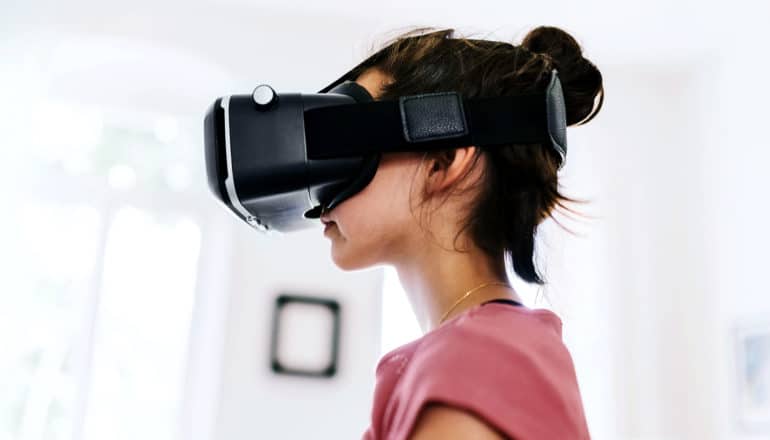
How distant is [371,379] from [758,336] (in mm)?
1554

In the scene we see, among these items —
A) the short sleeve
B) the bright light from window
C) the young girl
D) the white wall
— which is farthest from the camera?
the bright light from window

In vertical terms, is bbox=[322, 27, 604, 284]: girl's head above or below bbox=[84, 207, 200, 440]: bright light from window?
above

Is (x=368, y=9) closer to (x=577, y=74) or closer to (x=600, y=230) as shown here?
(x=600, y=230)

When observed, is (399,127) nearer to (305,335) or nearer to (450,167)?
(450,167)

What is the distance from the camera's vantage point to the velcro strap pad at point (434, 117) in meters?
0.76

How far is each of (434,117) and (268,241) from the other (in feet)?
8.37

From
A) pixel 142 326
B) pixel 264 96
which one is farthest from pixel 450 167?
pixel 142 326

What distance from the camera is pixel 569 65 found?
0.87 m

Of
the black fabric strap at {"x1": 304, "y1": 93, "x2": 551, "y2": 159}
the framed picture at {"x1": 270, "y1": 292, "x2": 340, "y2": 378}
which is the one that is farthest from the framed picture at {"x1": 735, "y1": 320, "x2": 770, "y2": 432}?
the black fabric strap at {"x1": 304, "y1": 93, "x2": 551, "y2": 159}

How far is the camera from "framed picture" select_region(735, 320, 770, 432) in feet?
10.2

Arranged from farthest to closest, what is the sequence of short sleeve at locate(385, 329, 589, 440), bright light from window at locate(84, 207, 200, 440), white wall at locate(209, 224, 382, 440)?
bright light from window at locate(84, 207, 200, 440) < white wall at locate(209, 224, 382, 440) < short sleeve at locate(385, 329, 589, 440)

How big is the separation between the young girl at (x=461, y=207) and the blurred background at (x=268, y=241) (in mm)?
2294

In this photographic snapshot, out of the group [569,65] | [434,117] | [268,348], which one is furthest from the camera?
[268,348]

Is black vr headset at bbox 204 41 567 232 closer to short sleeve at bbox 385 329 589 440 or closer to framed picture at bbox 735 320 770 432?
short sleeve at bbox 385 329 589 440
